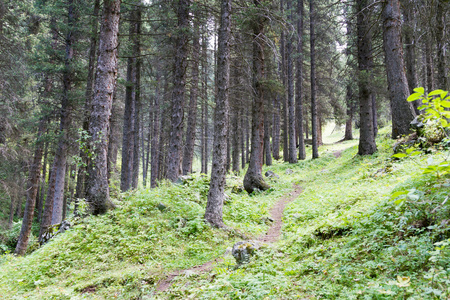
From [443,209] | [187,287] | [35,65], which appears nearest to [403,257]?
[443,209]

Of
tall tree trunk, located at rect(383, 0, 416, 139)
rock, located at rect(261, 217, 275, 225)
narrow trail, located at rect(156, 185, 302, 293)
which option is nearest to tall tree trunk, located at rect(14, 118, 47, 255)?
narrow trail, located at rect(156, 185, 302, 293)

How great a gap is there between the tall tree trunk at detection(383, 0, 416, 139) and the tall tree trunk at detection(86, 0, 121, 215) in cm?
972

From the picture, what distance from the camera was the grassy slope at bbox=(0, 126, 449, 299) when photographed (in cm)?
300

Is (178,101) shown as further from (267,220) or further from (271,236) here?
(271,236)

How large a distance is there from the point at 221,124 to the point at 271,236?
11.2ft

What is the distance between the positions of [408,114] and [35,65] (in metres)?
15.8

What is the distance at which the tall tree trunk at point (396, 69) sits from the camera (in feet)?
30.6

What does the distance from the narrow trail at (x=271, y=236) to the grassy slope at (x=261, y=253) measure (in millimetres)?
183

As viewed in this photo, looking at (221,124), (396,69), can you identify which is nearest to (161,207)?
(221,124)

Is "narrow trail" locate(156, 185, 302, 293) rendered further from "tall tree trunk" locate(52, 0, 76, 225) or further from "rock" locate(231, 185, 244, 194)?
"tall tree trunk" locate(52, 0, 76, 225)

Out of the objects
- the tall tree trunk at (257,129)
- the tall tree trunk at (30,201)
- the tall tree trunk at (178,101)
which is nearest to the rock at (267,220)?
the tall tree trunk at (257,129)

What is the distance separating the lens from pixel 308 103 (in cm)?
2773

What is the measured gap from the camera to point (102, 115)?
7.23m

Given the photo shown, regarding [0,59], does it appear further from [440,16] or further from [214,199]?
[440,16]
